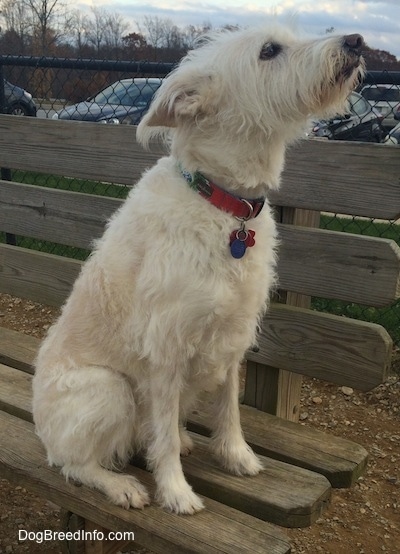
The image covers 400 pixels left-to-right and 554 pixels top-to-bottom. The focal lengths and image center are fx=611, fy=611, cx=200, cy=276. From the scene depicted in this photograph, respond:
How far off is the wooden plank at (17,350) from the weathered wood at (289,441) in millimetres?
264

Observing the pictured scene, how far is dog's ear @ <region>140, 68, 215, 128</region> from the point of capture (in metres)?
2.06

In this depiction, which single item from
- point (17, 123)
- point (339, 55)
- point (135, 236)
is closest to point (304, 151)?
point (339, 55)

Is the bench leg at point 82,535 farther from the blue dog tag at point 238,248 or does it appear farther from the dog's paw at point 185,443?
the blue dog tag at point 238,248

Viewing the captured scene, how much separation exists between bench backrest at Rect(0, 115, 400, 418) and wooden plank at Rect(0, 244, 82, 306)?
0.09 meters

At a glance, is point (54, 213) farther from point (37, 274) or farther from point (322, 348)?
point (322, 348)

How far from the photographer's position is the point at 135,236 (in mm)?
2207

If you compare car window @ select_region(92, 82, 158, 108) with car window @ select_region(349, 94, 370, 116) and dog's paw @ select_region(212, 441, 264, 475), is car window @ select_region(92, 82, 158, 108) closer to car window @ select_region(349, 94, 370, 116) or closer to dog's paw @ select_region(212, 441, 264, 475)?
car window @ select_region(349, 94, 370, 116)

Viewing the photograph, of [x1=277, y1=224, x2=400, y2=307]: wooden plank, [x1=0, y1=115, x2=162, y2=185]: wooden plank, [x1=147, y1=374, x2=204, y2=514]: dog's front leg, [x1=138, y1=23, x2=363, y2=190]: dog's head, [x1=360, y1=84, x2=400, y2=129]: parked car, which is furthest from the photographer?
[x1=360, y1=84, x2=400, y2=129]: parked car


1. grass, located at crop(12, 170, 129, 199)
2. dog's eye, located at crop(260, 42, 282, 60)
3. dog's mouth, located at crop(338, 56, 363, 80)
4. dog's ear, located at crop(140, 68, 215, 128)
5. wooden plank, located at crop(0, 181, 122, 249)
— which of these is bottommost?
grass, located at crop(12, 170, 129, 199)

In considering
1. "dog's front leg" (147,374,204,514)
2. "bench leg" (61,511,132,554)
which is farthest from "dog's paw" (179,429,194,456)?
"bench leg" (61,511,132,554)

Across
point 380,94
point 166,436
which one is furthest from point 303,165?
point 380,94

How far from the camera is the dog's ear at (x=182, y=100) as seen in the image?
206 centimetres

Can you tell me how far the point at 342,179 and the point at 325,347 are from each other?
721mm

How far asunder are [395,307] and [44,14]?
47.5 m
